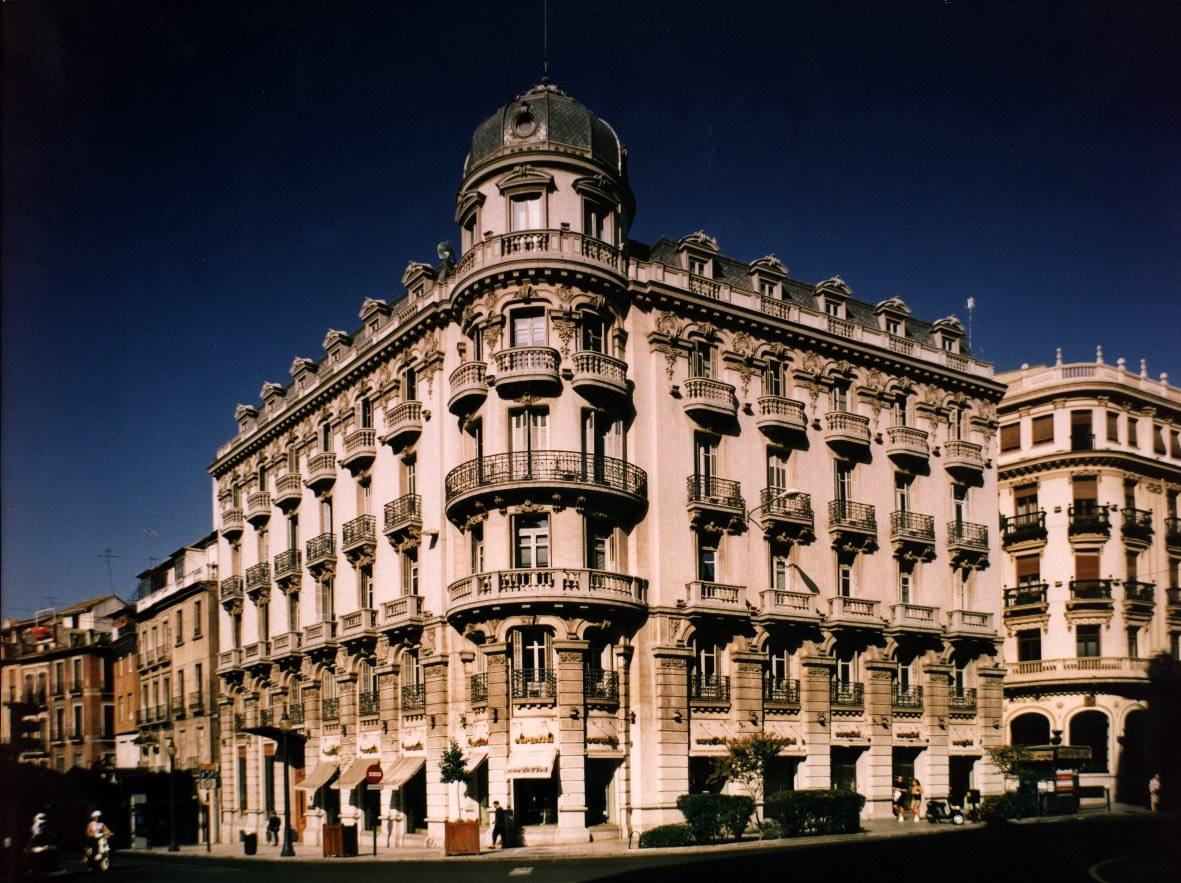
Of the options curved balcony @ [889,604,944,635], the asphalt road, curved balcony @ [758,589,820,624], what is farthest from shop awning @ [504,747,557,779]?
curved balcony @ [889,604,944,635]

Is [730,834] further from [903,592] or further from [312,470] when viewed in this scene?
[312,470]

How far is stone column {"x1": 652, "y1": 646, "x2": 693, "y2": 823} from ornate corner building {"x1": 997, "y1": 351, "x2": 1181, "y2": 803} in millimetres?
26634

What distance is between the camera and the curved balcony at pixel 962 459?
160 feet

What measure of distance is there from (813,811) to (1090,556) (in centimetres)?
2815

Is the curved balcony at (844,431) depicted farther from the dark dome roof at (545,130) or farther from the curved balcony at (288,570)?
the curved balcony at (288,570)

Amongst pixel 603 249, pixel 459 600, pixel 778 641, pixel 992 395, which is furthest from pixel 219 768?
pixel 992 395

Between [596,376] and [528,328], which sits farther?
[528,328]

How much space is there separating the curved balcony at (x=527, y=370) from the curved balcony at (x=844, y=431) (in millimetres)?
12519

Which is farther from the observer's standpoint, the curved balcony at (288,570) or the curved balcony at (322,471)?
the curved balcony at (288,570)

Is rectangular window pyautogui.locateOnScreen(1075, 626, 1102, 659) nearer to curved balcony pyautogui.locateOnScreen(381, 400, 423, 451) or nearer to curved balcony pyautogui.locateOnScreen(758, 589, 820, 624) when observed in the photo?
curved balcony pyautogui.locateOnScreen(758, 589, 820, 624)

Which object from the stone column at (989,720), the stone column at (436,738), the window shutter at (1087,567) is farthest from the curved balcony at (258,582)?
the window shutter at (1087,567)

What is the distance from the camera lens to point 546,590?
118ft

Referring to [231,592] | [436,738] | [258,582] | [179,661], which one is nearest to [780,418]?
[436,738]

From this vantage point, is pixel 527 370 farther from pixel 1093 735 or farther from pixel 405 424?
pixel 1093 735
